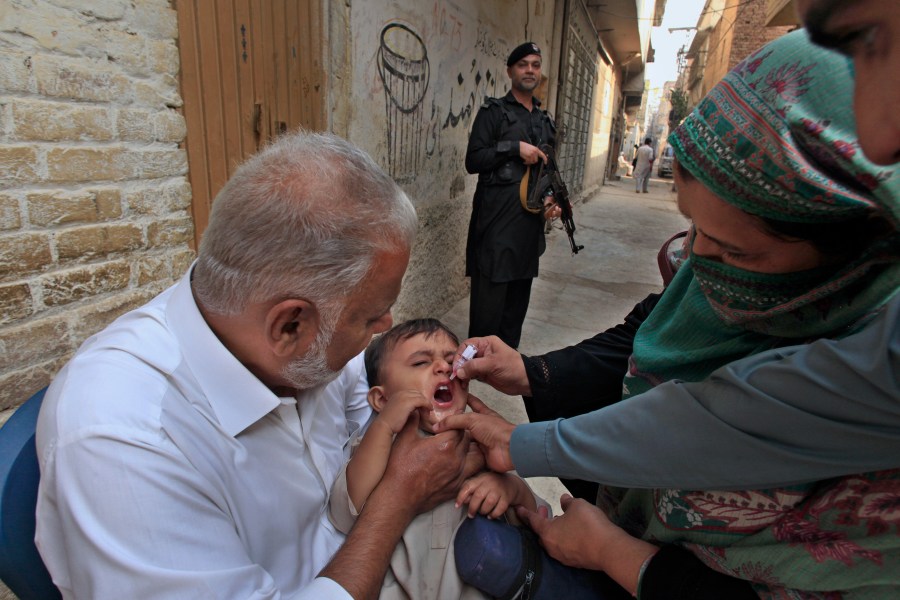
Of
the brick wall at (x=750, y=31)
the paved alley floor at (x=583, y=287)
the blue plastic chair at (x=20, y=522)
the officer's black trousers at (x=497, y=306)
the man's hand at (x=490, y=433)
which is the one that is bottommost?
the paved alley floor at (x=583, y=287)

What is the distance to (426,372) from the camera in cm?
184

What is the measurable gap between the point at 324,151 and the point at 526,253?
311cm

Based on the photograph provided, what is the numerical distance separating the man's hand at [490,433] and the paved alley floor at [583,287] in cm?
158

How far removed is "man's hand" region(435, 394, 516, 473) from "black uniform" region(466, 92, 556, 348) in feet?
8.42

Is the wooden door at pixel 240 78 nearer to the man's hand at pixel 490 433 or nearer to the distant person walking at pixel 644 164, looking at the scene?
the man's hand at pixel 490 433

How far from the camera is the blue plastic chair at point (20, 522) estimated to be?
873 mm

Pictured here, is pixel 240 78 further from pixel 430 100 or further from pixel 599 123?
pixel 599 123

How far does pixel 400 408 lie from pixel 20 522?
87 cm

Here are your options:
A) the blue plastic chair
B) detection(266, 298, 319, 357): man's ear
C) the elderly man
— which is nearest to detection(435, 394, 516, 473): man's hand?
the elderly man

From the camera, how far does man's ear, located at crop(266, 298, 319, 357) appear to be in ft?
3.64

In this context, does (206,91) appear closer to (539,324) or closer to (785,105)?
(785,105)

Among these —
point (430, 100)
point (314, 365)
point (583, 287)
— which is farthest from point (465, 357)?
point (583, 287)

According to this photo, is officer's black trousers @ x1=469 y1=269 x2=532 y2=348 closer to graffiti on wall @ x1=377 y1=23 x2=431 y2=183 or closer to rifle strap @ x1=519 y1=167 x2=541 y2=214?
rifle strap @ x1=519 y1=167 x2=541 y2=214

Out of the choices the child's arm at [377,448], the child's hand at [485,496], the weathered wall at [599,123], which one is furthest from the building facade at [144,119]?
the weathered wall at [599,123]
